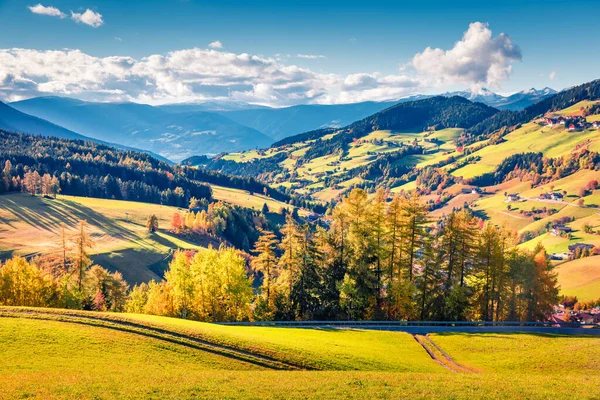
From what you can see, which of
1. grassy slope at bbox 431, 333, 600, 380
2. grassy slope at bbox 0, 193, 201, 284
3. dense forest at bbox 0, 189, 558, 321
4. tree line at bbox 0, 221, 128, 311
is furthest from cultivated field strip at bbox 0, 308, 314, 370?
grassy slope at bbox 0, 193, 201, 284

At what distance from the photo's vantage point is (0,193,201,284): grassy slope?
136750 millimetres

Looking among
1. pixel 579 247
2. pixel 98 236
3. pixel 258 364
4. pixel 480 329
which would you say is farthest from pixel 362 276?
pixel 579 247

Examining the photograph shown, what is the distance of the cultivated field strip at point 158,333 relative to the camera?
3447 cm

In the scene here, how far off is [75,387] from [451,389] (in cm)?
2547

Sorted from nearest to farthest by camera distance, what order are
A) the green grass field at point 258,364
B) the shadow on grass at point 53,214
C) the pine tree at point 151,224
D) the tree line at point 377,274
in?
the green grass field at point 258,364 < the tree line at point 377,274 < the shadow on grass at point 53,214 < the pine tree at point 151,224

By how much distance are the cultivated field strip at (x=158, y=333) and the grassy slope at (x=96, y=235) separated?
3865 inches

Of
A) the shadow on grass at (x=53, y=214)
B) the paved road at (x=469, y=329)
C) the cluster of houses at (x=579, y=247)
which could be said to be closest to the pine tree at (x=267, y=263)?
the paved road at (x=469, y=329)

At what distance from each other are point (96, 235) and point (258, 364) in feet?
489

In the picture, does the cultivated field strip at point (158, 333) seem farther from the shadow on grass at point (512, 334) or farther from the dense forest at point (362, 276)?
the shadow on grass at point (512, 334)

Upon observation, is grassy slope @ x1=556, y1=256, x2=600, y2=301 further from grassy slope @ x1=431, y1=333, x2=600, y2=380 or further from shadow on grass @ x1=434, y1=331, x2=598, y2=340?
grassy slope @ x1=431, y1=333, x2=600, y2=380

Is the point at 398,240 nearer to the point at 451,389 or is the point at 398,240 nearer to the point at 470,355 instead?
the point at 470,355

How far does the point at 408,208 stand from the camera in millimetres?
54125

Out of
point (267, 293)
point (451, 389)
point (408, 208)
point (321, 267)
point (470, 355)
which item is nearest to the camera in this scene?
point (451, 389)

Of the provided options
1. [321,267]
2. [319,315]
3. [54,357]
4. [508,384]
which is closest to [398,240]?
[321,267]
